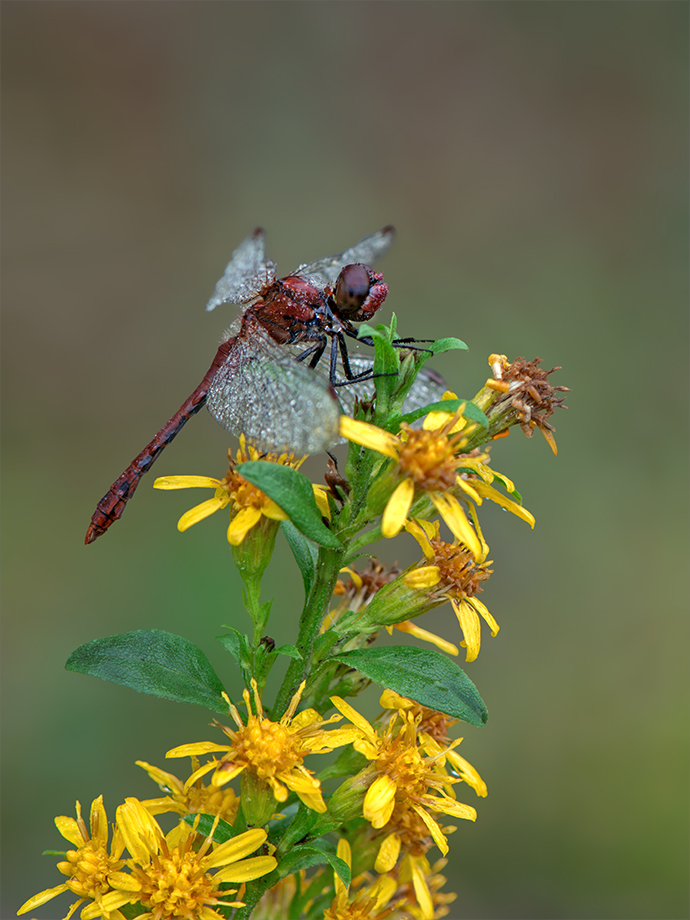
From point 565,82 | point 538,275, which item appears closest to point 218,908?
point 538,275

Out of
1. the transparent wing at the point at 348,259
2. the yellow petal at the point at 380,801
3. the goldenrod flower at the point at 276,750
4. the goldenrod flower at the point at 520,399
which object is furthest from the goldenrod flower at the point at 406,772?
the transparent wing at the point at 348,259

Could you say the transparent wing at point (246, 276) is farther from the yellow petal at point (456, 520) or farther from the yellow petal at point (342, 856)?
the yellow petal at point (342, 856)

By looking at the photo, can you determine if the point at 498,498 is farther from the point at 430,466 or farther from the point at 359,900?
the point at 359,900

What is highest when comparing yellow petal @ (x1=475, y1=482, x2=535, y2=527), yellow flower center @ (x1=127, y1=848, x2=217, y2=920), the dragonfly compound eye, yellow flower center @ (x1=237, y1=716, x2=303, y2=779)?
the dragonfly compound eye

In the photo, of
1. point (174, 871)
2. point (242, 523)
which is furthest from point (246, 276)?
point (174, 871)

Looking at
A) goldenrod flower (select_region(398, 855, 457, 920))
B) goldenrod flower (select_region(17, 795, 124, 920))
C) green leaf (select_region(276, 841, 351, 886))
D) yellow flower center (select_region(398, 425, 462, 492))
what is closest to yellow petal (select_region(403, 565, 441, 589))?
yellow flower center (select_region(398, 425, 462, 492))

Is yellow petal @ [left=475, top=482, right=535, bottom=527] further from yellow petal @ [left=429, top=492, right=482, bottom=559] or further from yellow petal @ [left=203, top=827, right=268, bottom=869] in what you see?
yellow petal @ [left=203, top=827, right=268, bottom=869]

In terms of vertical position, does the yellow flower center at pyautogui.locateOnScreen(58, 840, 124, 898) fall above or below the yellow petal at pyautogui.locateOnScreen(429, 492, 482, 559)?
below

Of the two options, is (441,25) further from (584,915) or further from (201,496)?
(584,915)
